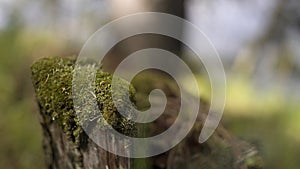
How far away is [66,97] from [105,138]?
14 centimetres

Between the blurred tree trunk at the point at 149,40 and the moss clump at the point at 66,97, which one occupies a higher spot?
the blurred tree trunk at the point at 149,40

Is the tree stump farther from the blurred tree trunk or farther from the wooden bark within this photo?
the blurred tree trunk

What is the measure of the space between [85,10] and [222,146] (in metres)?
3.21

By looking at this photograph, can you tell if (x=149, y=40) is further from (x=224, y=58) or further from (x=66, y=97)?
(x=224, y=58)

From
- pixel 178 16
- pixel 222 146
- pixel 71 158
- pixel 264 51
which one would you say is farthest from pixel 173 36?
pixel 264 51

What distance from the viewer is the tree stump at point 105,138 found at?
0.87 m

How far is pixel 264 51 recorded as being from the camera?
16.8 feet

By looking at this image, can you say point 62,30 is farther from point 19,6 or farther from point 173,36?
point 173,36

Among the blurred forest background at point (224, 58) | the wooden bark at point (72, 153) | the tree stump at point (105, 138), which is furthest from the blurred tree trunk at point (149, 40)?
the wooden bark at point (72, 153)

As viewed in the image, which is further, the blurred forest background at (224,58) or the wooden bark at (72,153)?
the blurred forest background at (224,58)

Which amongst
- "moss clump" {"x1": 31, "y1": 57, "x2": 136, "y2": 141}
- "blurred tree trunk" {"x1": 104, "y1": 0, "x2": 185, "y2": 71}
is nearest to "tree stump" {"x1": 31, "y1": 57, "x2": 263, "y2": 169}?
"moss clump" {"x1": 31, "y1": 57, "x2": 136, "y2": 141}

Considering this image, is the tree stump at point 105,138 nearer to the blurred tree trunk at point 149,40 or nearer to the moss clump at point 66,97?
the moss clump at point 66,97

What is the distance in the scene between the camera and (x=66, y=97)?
0.92 meters

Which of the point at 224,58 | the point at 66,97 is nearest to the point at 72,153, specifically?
the point at 66,97
